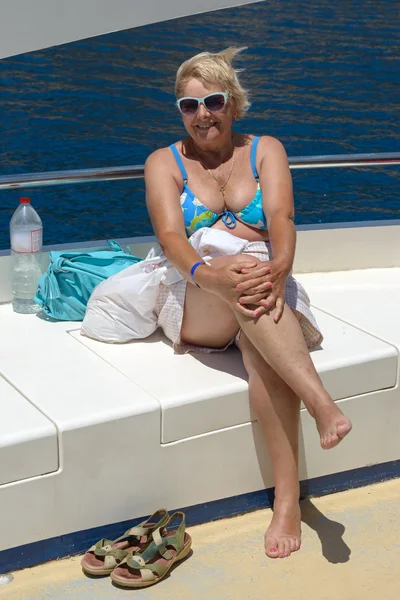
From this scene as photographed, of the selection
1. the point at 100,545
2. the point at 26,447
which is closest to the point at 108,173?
the point at 26,447

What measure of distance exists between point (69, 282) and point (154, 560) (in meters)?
1.22

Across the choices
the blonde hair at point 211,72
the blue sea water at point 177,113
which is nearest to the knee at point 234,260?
the blonde hair at point 211,72

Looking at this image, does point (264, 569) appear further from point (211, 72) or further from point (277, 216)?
point (211, 72)

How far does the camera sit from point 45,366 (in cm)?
318

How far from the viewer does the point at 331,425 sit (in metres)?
2.81

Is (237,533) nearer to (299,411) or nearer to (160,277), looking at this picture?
(299,411)

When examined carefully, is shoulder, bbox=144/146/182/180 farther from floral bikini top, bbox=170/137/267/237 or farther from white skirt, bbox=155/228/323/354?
white skirt, bbox=155/228/323/354

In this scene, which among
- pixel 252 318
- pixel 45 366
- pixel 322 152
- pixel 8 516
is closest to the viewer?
pixel 8 516

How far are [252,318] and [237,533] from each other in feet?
2.24

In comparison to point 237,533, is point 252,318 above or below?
above

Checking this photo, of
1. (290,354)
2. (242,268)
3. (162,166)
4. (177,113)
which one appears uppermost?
(162,166)

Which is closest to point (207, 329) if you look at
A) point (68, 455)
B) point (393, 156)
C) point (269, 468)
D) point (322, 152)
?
point (269, 468)

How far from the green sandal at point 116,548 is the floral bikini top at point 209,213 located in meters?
1.01

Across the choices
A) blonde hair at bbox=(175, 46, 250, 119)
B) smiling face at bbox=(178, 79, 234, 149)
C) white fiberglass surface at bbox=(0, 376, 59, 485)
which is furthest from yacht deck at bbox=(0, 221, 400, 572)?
blonde hair at bbox=(175, 46, 250, 119)
